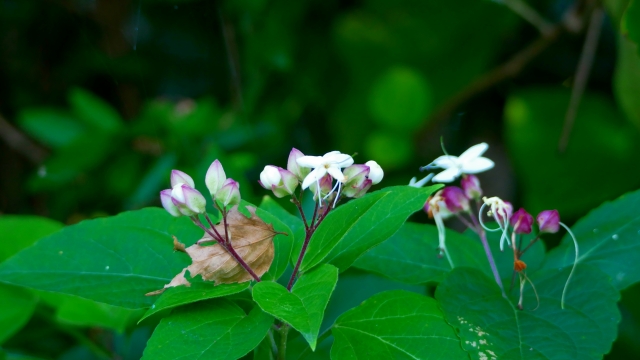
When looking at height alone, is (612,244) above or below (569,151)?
above

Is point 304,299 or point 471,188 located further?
point 471,188

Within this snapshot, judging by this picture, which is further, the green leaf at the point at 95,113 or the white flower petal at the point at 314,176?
the green leaf at the point at 95,113

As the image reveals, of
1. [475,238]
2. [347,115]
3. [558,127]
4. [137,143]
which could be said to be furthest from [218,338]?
[347,115]

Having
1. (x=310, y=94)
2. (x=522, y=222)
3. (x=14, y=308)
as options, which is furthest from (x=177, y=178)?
(x=310, y=94)

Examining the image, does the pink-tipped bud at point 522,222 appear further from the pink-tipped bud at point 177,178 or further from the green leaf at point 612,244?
the pink-tipped bud at point 177,178

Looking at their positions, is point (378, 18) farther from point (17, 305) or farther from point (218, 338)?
point (218, 338)

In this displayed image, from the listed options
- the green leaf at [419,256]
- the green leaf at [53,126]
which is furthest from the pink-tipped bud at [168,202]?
the green leaf at [53,126]

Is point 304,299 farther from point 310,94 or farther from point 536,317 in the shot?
point 310,94
